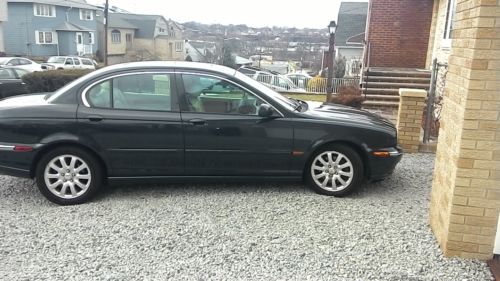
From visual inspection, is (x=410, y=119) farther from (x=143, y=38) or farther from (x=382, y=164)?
(x=143, y=38)

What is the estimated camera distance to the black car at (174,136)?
451 centimetres

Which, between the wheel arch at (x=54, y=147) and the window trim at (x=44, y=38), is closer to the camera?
the wheel arch at (x=54, y=147)

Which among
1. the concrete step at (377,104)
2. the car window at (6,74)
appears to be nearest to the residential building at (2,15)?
the car window at (6,74)

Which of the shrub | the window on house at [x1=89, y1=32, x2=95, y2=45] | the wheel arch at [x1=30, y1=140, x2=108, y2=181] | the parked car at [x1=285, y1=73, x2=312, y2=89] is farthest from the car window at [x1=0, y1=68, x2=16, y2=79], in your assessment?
the window on house at [x1=89, y1=32, x2=95, y2=45]

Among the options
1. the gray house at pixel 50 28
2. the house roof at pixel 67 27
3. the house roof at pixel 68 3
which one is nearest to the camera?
the house roof at pixel 68 3

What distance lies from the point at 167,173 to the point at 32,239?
4.79 feet

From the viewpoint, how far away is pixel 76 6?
47.5 m

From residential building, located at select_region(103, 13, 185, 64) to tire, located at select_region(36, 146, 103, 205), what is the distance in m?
49.4

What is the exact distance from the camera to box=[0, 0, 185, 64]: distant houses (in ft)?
138

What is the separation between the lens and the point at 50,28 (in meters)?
44.5

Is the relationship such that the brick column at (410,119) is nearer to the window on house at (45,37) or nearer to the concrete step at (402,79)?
the concrete step at (402,79)

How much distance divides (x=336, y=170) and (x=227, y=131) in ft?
4.11

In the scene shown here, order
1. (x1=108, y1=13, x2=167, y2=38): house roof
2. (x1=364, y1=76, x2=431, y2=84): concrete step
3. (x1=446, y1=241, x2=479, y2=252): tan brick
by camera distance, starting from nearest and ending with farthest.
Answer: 1. (x1=446, y1=241, x2=479, y2=252): tan brick
2. (x1=364, y1=76, x2=431, y2=84): concrete step
3. (x1=108, y1=13, x2=167, y2=38): house roof

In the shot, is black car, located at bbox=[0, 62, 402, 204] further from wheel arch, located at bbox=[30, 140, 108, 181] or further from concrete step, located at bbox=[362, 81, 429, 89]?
concrete step, located at bbox=[362, 81, 429, 89]
